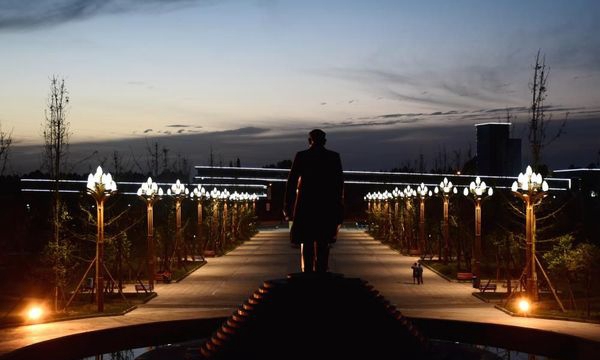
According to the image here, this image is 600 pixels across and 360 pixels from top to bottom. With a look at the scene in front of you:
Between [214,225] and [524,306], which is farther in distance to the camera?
[214,225]

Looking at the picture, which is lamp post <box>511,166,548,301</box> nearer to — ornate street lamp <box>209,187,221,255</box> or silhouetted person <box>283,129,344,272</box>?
silhouetted person <box>283,129,344,272</box>

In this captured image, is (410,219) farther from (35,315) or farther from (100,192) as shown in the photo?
(35,315)

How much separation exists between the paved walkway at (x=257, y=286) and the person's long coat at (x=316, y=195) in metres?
7.37

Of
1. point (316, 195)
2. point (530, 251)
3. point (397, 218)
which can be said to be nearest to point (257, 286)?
point (530, 251)

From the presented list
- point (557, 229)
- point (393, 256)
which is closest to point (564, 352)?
point (557, 229)

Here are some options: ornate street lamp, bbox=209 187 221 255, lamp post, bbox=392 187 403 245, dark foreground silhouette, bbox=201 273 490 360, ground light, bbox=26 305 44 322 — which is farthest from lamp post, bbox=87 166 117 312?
lamp post, bbox=392 187 403 245

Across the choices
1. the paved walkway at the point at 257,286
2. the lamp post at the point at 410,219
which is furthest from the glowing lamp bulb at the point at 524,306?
the lamp post at the point at 410,219

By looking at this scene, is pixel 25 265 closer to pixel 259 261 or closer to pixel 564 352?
pixel 259 261

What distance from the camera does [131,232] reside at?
143 ft

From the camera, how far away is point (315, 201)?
16.6m

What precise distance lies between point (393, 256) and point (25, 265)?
2607 cm

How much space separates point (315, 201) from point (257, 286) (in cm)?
2086

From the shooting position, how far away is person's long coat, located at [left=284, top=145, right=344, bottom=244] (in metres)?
16.5

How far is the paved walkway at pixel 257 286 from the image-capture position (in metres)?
23.9
